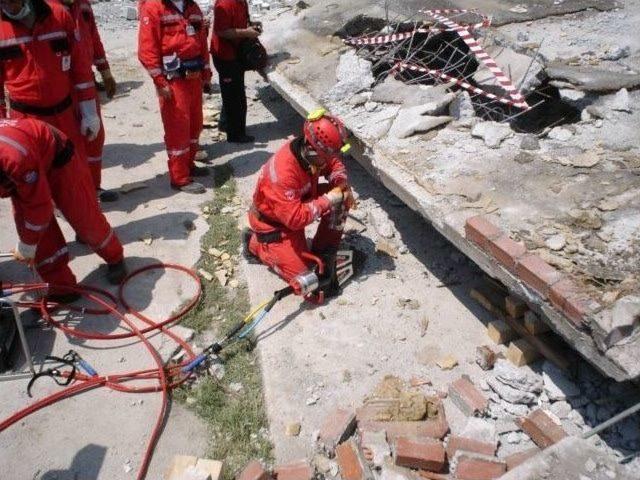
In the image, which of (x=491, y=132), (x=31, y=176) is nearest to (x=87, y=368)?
(x=31, y=176)

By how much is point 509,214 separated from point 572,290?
79 centimetres

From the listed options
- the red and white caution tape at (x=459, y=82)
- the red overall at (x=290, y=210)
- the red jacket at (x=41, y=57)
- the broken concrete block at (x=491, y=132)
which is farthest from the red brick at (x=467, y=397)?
the red jacket at (x=41, y=57)

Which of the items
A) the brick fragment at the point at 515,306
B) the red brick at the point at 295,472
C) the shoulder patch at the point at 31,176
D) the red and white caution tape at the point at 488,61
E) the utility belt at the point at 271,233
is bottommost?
the red brick at the point at 295,472

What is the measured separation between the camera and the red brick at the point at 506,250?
316 centimetres

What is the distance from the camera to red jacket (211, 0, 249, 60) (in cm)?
602

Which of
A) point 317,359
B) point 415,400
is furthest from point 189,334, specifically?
point 415,400

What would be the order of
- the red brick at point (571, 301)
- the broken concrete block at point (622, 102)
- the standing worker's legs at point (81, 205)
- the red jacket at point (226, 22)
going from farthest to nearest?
the red jacket at point (226, 22)
the broken concrete block at point (622, 102)
the standing worker's legs at point (81, 205)
the red brick at point (571, 301)

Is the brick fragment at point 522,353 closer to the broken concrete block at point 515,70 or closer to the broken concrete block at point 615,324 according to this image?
the broken concrete block at point 615,324

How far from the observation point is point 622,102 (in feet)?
14.5

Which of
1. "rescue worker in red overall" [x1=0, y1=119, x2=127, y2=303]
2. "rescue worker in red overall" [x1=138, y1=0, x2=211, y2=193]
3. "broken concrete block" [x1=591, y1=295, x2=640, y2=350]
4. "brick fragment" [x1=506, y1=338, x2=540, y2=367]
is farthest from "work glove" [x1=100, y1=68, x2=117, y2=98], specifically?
"broken concrete block" [x1=591, y1=295, x2=640, y2=350]

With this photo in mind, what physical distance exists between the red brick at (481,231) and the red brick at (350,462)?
1.46 meters

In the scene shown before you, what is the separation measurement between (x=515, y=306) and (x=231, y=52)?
4447 millimetres

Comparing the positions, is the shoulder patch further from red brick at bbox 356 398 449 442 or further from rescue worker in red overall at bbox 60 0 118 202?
red brick at bbox 356 398 449 442

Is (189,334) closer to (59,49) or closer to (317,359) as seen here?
(317,359)
